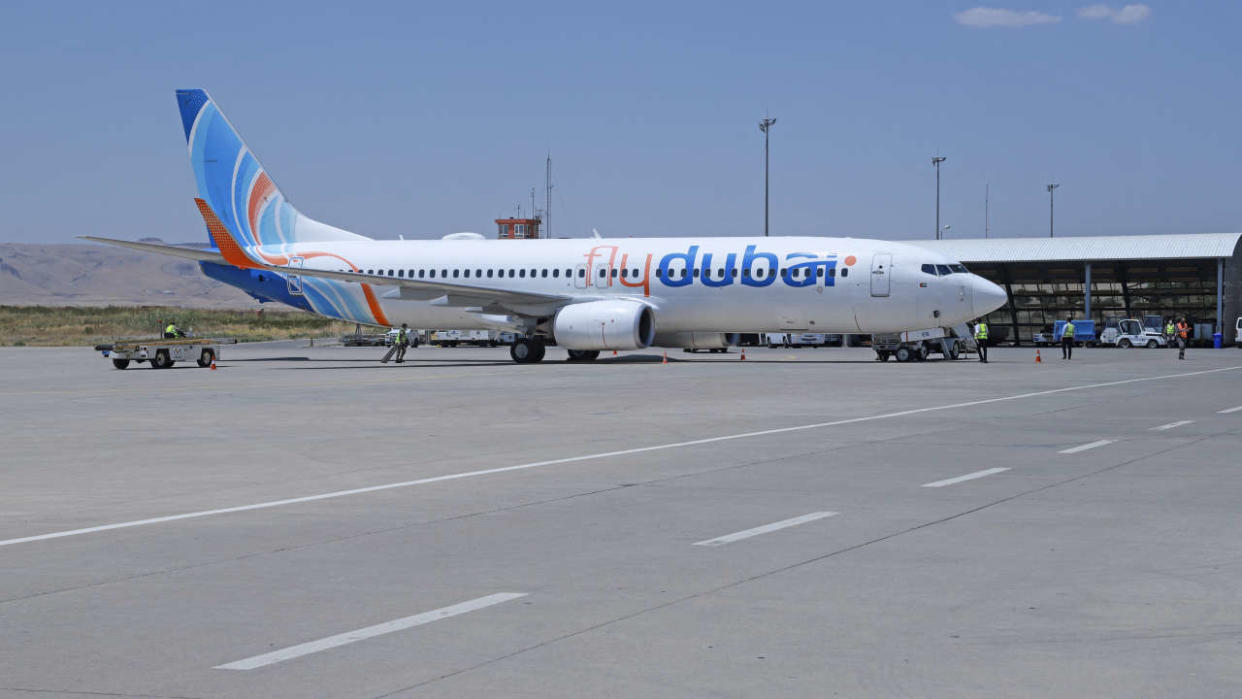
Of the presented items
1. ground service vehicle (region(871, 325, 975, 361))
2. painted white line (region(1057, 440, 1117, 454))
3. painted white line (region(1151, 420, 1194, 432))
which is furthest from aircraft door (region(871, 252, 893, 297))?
painted white line (region(1057, 440, 1117, 454))

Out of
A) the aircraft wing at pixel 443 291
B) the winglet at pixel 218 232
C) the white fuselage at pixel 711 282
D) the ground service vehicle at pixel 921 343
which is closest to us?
the white fuselage at pixel 711 282

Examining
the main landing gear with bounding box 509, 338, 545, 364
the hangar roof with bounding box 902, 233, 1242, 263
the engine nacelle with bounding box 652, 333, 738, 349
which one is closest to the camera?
the engine nacelle with bounding box 652, 333, 738, 349

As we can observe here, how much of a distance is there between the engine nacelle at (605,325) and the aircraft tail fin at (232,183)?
11307 millimetres

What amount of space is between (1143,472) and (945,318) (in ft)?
96.2

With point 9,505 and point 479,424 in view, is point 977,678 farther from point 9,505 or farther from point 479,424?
point 479,424

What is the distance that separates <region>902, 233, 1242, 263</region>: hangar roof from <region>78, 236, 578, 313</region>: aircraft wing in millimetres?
30066

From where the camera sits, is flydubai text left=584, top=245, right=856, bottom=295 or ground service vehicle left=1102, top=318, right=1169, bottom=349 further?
ground service vehicle left=1102, top=318, right=1169, bottom=349

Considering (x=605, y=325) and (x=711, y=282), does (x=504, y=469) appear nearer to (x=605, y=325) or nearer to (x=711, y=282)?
(x=605, y=325)

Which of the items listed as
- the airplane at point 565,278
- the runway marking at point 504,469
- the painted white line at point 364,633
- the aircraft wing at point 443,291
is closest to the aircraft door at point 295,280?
the airplane at point 565,278

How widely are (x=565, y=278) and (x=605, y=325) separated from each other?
3.70 metres

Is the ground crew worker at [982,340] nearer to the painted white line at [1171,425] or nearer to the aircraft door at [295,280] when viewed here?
the aircraft door at [295,280]

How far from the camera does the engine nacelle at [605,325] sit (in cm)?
4381

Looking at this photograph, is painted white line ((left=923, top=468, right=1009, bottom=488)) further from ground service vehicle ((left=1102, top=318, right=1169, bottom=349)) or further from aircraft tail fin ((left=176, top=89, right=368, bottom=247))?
ground service vehicle ((left=1102, top=318, right=1169, bottom=349))

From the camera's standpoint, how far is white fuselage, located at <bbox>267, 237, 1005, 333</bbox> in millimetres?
43219
